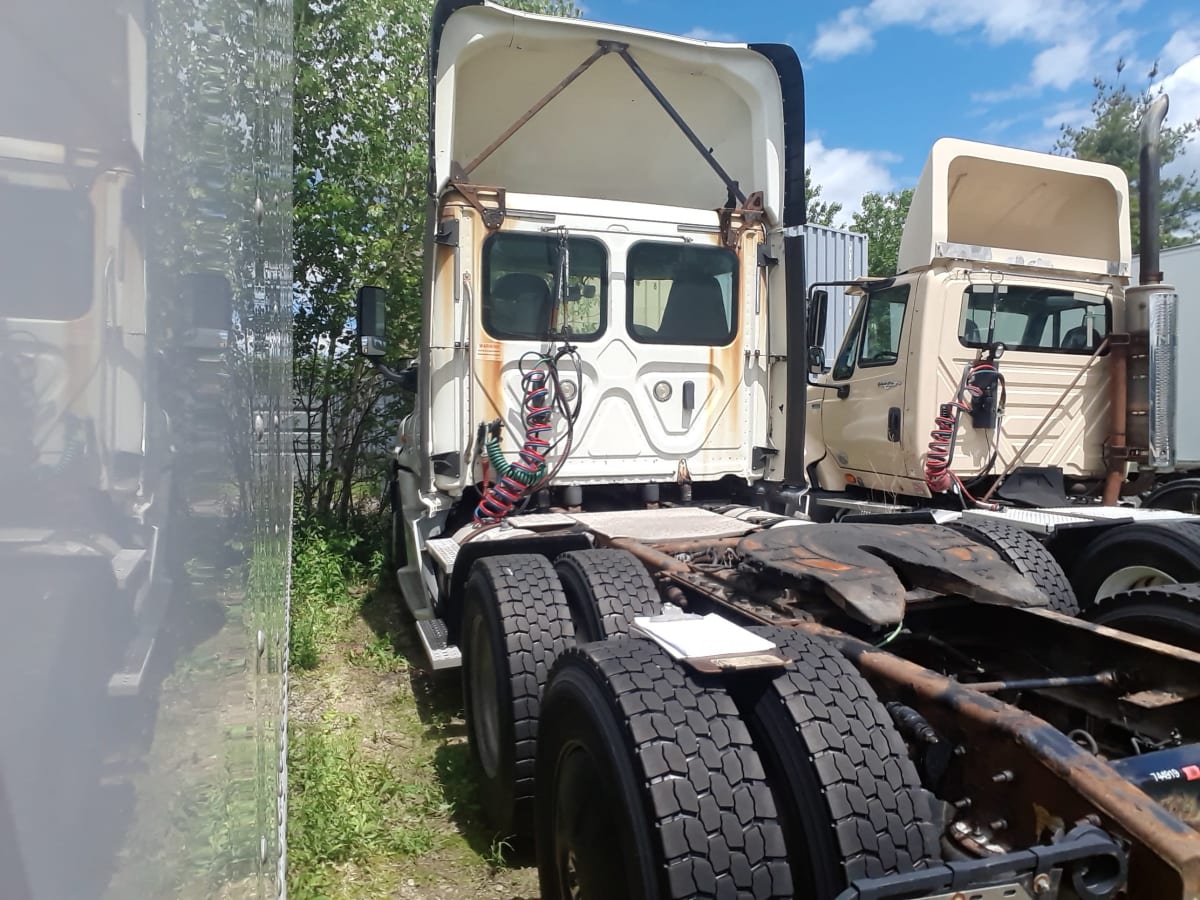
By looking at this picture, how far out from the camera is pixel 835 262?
38.3 ft

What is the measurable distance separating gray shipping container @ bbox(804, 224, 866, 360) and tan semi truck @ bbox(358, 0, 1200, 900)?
5963mm

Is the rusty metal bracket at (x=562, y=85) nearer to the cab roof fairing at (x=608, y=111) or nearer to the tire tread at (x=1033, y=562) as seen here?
the cab roof fairing at (x=608, y=111)

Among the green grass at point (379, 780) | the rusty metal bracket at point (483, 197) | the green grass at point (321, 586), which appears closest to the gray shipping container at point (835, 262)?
the green grass at point (321, 586)

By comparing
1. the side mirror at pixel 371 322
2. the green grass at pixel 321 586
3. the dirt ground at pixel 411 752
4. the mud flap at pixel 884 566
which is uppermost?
the side mirror at pixel 371 322

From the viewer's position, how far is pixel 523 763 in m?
3.13

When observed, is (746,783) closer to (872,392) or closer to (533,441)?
(533,441)

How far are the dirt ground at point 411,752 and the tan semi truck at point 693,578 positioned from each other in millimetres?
200

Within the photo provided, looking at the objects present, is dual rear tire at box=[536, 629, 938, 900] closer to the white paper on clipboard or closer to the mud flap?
the white paper on clipboard

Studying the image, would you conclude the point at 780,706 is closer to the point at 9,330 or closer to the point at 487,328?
the point at 9,330

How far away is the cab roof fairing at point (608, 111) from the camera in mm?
4711

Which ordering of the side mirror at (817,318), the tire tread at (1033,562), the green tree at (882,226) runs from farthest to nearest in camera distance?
the green tree at (882,226) → the side mirror at (817,318) → the tire tread at (1033,562)

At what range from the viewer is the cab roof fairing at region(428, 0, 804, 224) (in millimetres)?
4711

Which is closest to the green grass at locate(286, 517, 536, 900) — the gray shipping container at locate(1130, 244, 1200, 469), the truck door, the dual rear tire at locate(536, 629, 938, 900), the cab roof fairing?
the dual rear tire at locate(536, 629, 938, 900)

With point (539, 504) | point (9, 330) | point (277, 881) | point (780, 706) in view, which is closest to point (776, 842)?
point (780, 706)
